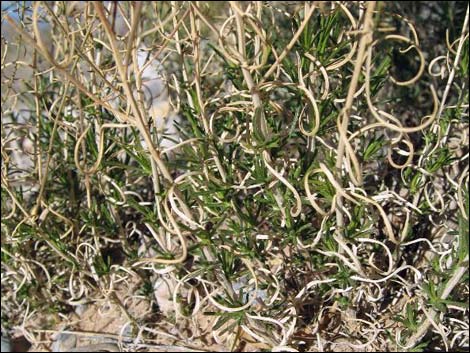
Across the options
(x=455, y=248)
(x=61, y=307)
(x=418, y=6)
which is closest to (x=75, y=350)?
(x=61, y=307)

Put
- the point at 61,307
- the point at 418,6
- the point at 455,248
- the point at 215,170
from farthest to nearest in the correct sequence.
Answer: the point at 418,6 < the point at 61,307 < the point at 215,170 < the point at 455,248

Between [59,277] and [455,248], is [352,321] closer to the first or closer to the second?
[455,248]

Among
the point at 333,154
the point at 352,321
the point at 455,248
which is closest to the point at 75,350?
the point at 352,321

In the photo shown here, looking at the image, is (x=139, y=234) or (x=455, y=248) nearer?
(x=455, y=248)

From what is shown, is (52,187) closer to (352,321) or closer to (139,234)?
(139,234)

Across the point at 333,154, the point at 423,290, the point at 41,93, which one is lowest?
the point at 423,290

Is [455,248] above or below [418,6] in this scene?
below

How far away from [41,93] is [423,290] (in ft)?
3.15

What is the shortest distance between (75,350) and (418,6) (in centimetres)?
156

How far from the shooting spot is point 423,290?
1.03m

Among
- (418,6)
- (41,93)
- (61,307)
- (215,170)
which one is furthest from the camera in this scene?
(418,6)

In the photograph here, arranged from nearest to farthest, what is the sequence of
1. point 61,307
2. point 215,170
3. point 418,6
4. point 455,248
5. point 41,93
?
point 455,248 < point 215,170 < point 41,93 < point 61,307 < point 418,6

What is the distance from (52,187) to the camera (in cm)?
146

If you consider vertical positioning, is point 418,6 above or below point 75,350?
above
